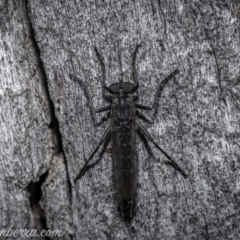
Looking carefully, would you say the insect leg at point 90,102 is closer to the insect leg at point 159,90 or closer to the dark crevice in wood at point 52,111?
the dark crevice in wood at point 52,111

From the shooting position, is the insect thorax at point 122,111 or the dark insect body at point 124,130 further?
the insect thorax at point 122,111

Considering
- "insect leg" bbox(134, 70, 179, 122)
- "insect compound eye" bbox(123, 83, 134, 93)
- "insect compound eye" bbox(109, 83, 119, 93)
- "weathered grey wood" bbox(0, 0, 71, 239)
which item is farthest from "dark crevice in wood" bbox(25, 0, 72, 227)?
"insect leg" bbox(134, 70, 179, 122)

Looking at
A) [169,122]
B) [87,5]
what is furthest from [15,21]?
[169,122]

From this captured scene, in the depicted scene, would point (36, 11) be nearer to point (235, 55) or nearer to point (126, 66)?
point (126, 66)

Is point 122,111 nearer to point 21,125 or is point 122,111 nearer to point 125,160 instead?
point 125,160

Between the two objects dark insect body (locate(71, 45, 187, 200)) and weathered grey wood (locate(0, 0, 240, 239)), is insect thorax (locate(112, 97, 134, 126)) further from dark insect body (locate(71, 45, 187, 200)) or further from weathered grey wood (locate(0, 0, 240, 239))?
weathered grey wood (locate(0, 0, 240, 239))

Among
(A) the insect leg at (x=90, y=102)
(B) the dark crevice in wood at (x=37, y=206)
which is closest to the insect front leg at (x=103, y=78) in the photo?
(A) the insect leg at (x=90, y=102)

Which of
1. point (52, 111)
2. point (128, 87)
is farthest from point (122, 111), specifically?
point (52, 111)
